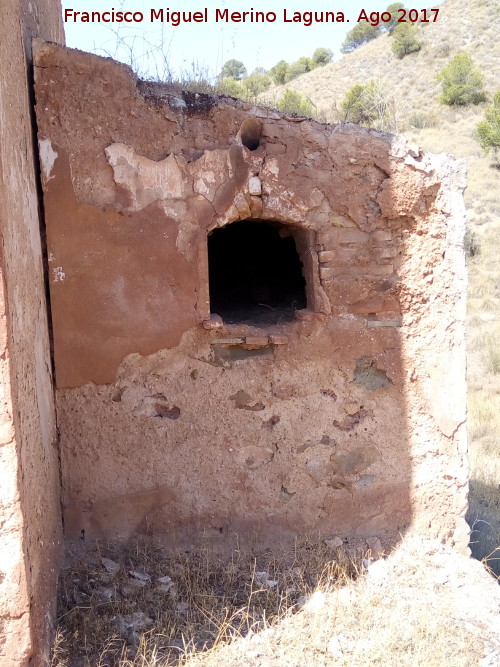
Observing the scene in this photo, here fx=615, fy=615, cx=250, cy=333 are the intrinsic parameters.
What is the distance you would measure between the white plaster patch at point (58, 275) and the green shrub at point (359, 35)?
30102 mm

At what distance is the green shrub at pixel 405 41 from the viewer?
22609 mm

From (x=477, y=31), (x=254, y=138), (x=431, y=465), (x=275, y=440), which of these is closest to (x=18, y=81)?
(x=254, y=138)

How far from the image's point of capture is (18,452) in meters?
2.14

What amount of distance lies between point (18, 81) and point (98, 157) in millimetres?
618

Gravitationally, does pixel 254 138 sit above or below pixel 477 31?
below

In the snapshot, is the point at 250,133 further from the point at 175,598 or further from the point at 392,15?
the point at 392,15

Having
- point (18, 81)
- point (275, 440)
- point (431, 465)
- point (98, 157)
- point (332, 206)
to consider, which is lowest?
point (431, 465)

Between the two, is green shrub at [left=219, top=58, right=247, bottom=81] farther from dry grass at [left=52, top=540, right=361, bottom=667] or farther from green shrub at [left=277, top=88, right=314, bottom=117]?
dry grass at [left=52, top=540, right=361, bottom=667]

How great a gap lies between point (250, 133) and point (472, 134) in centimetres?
1676

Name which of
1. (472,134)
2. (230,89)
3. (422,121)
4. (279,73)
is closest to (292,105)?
(230,89)

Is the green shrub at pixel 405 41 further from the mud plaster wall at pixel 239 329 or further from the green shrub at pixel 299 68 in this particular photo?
the mud plaster wall at pixel 239 329

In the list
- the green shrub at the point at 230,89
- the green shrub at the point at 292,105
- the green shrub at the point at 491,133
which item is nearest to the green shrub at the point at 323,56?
the green shrub at the point at 491,133

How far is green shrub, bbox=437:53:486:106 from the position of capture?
62.7ft

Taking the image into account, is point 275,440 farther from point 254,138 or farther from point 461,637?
point 254,138
